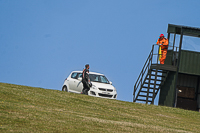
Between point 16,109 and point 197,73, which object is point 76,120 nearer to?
point 16,109

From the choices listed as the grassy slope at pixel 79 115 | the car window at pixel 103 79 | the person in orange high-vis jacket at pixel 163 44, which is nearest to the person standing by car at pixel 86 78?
the grassy slope at pixel 79 115

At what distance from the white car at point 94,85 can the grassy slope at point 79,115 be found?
1.52 meters

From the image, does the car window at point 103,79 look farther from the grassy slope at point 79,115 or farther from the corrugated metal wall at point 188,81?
the corrugated metal wall at point 188,81

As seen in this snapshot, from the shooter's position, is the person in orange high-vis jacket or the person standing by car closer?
the person standing by car

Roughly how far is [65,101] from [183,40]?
Answer: 1063 centimetres

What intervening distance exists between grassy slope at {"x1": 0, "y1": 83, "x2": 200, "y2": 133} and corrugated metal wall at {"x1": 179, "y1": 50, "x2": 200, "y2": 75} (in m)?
5.39

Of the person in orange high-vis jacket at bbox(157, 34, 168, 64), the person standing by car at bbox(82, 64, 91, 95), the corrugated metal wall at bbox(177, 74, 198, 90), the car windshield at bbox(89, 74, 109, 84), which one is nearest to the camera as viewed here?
the person standing by car at bbox(82, 64, 91, 95)

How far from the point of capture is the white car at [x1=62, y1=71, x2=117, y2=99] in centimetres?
1963

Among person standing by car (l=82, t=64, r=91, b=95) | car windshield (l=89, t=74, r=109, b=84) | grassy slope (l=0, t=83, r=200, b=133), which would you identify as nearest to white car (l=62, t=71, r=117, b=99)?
car windshield (l=89, t=74, r=109, b=84)

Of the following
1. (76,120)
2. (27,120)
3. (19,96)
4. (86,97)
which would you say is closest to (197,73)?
(86,97)

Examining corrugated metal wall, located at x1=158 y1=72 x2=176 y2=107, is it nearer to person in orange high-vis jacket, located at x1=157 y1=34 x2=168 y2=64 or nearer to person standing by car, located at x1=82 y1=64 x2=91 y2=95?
person in orange high-vis jacket, located at x1=157 y1=34 x2=168 y2=64

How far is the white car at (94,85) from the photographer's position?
19627mm

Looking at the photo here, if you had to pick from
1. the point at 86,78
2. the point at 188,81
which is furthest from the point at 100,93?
the point at 188,81

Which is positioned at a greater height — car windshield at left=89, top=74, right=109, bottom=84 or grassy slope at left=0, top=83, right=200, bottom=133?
car windshield at left=89, top=74, right=109, bottom=84
